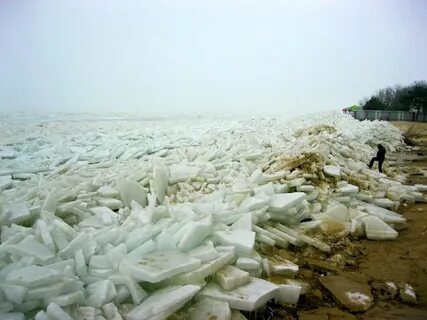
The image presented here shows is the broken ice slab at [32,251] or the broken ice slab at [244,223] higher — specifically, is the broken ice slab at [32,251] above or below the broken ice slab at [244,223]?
above

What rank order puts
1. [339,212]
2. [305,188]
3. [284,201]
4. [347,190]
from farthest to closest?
[347,190] → [305,188] → [339,212] → [284,201]

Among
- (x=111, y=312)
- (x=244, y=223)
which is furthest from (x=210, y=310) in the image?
(x=244, y=223)

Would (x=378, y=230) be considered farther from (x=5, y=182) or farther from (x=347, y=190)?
(x=5, y=182)

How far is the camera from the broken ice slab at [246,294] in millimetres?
2283

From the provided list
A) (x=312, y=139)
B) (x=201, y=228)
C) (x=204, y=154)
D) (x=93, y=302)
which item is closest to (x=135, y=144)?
(x=204, y=154)

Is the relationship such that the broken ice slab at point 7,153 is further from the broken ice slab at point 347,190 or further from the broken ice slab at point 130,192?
the broken ice slab at point 347,190

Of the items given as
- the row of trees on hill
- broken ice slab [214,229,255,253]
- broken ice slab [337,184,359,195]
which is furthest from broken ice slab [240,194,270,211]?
the row of trees on hill

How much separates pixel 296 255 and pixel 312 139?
3544 millimetres

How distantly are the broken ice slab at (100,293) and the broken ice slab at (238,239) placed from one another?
958 mm

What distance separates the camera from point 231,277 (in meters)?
2.43

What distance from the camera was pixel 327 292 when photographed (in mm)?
2764

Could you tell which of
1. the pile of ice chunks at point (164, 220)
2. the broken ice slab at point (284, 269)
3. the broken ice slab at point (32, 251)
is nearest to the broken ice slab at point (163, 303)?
the pile of ice chunks at point (164, 220)

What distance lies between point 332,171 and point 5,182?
165 inches

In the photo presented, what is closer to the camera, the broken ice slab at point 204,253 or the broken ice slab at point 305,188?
the broken ice slab at point 204,253
